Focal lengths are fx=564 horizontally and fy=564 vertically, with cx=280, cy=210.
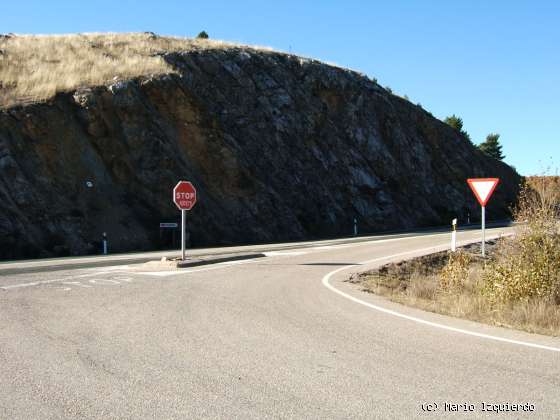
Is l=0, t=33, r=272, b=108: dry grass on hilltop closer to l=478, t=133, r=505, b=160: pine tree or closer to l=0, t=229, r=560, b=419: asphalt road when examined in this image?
l=0, t=229, r=560, b=419: asphalt road

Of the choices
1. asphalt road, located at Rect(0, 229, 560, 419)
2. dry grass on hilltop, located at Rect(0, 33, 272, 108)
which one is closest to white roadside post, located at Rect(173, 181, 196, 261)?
asphalt road, located at Rect(0, 229, 560, 419)

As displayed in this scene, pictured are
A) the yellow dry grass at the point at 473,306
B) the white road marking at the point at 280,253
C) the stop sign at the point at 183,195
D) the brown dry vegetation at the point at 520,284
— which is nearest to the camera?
the yellow dry grass at the point at 473,306

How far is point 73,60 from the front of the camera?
34.0 metres

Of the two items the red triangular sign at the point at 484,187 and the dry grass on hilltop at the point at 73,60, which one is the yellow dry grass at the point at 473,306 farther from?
the dry grass on hilltop at the point at 73,60

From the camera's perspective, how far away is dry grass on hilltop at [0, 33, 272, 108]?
2903cm

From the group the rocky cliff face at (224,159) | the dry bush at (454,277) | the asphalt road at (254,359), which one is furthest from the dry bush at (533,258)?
the rocky cliff face at (224,159)

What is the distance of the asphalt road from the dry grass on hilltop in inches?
837

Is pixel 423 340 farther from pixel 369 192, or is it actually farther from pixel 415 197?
pixel 415 197

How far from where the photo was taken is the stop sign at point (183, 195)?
18.1 m

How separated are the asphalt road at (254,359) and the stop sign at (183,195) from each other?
756 cm

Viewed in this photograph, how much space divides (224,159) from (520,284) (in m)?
24.7

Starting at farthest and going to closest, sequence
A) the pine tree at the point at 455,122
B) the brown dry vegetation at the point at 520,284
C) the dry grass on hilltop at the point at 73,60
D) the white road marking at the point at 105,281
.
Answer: the pine tree at the point at 455,122 < the dry grass on hilltop at the point at 73,60 < the white road marking at the point at 105,281 < the brown dry vegetation at the point at 520,284

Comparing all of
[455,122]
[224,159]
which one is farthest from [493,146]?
[224,159]

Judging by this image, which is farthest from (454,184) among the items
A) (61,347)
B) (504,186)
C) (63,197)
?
(61,347)
